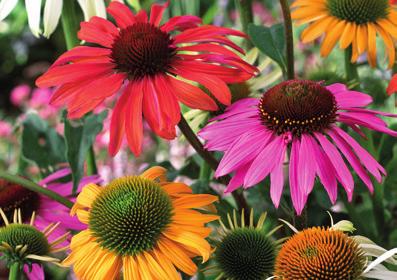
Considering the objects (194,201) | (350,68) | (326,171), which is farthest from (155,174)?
(350,68)

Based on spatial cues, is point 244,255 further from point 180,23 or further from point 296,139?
point 180,23

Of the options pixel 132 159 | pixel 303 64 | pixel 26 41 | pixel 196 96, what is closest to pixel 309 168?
pixel 196 96

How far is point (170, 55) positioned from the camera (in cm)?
73

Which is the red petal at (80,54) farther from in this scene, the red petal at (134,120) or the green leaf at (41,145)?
the green leaf at (41,145)

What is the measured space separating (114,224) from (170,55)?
0.20 meters

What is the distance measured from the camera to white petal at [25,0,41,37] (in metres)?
0.80

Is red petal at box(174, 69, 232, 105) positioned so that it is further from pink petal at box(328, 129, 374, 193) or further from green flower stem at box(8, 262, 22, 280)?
green flower stem at box(8, 262, 22, 280)

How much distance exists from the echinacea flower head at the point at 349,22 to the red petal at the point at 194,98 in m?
0.21

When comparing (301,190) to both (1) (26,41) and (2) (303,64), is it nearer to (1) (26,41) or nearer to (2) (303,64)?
(2) (303,64)

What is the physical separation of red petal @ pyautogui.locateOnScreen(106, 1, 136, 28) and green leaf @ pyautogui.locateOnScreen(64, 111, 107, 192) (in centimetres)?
13


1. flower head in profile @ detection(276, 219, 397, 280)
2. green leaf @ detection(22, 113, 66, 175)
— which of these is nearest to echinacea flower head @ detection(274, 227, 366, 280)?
flower head in profile @ detection(276, 219, 397, 280)

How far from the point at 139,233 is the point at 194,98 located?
14cm

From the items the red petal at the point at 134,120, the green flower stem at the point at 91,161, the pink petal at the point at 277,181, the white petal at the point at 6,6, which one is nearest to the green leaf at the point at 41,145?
the green flower stem at the point at 91,161

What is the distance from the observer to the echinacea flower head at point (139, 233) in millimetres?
613
